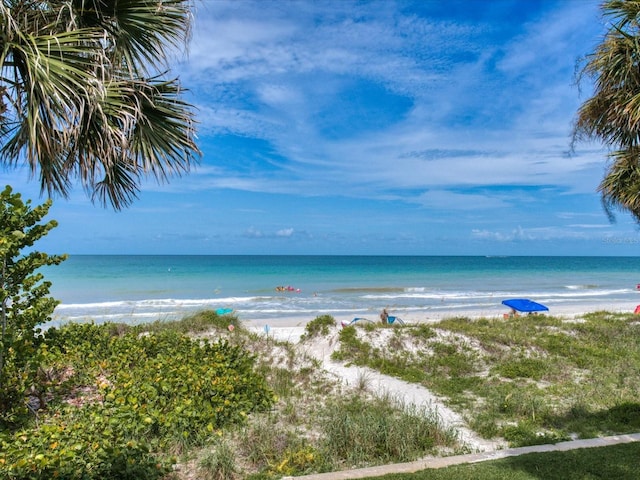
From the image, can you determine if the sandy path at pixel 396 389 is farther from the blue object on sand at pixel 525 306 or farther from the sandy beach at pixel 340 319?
the blue object on sand at pixel 525 306

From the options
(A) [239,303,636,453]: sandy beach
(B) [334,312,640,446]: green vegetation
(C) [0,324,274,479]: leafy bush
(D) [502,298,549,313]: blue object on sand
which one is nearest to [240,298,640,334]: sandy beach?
(D) [502,298,549,313]: blue object on sand

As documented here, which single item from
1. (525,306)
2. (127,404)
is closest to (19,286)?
(127,404)

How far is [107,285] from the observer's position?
37656 mm

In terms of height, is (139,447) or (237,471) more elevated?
(139,447)

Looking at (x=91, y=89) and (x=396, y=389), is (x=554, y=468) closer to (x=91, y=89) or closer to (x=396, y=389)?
(x=396, y=389)

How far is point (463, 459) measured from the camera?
4512 mm

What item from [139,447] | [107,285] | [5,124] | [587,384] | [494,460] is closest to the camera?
[139,447]

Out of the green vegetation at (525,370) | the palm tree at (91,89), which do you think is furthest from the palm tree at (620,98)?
the palm tree at (91,89)

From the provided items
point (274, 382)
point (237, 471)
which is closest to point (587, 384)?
point (274, 382)

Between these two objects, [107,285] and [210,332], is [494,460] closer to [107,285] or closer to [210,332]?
[210,332]

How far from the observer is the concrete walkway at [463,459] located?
412cm

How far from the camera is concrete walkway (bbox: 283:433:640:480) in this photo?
162 inches

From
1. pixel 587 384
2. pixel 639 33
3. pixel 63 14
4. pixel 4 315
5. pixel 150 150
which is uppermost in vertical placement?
pixel 639 33

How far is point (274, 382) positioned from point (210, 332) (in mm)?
4130
